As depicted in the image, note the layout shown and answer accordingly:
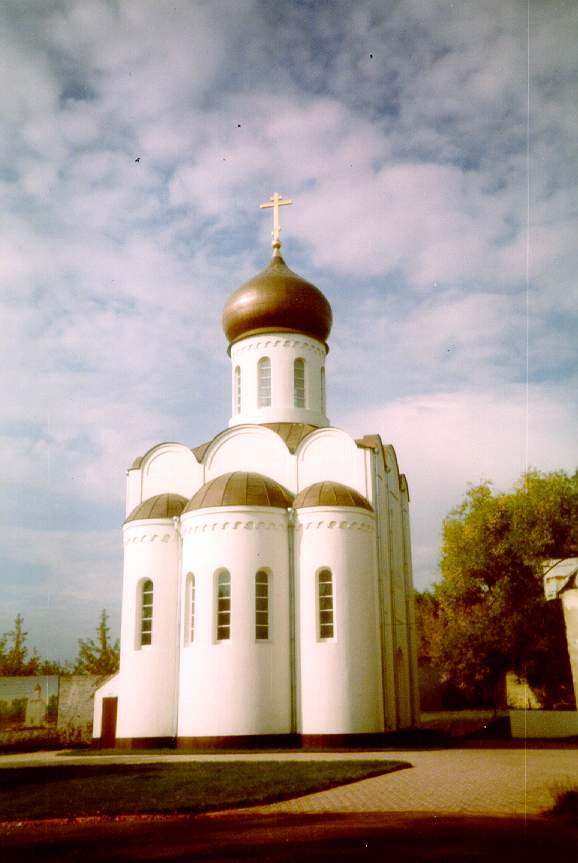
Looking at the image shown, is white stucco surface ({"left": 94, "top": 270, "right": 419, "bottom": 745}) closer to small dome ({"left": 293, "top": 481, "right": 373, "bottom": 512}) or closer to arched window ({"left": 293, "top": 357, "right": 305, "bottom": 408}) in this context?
small dome ({"left": 293, "top": 481, "right": 373, "bottom": 512})

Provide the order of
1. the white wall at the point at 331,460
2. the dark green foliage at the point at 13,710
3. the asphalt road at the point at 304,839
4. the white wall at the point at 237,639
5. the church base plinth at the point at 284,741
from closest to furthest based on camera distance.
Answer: the asphalt road at the point at 304,839
the church base plinth at the point at 284,741
the white wall at the point at 237,639
the white wall at the point at 331,460
the dark green foliage at the point at 13,710

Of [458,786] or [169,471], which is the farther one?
[169,471]

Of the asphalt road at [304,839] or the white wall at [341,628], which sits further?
the white wall at [341,628]

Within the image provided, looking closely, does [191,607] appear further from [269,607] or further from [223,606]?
[269,607]

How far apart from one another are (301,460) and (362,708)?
701 cm

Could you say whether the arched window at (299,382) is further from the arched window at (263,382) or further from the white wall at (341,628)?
the white wall at (341,628)

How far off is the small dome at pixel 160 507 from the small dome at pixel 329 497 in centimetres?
349

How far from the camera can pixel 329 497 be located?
20406 mm

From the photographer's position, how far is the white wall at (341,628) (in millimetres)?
18938

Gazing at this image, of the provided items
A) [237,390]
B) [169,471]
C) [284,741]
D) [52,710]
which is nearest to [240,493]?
[169,471]

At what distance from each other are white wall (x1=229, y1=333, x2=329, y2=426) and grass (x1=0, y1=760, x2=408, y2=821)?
12.9 m

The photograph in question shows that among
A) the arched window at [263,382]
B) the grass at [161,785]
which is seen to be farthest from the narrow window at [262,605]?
the arched window at [263,382]

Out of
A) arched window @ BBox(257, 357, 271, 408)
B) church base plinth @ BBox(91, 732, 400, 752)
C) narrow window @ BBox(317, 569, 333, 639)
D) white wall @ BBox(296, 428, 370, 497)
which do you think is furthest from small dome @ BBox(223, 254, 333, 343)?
church base plinth @ BBox(91, 732, 400, 752)

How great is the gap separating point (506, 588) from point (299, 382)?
375 inches
